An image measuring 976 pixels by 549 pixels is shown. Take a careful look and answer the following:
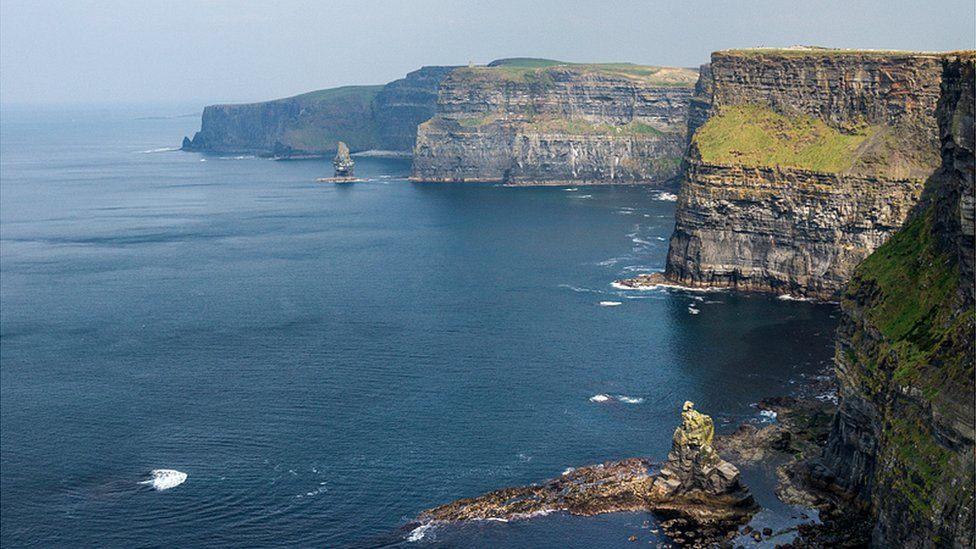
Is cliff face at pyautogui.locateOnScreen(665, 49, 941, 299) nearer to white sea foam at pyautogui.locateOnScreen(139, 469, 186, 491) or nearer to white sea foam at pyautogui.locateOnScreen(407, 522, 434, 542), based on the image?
white sea foam at pyautogui.locateOnScreen(407, 522, 434, 542)

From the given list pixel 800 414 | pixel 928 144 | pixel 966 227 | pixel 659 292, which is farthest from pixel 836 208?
pixel 966 227

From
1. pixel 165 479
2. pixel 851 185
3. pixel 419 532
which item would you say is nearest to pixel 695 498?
pixel 419 532

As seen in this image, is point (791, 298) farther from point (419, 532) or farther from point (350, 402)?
point (419, 532)

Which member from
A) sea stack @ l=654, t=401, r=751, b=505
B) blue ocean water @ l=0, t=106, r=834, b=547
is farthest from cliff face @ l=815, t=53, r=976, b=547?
blue ocean water @ l=0, t=106, r=834, b=547

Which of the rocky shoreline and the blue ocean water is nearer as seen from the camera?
the rocky shoreline

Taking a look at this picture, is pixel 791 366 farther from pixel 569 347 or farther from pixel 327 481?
pixel 327 481

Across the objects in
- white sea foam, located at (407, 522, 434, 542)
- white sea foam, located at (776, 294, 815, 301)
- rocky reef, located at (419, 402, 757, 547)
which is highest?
white sea foam, located at (776, 294, 815, 301)
